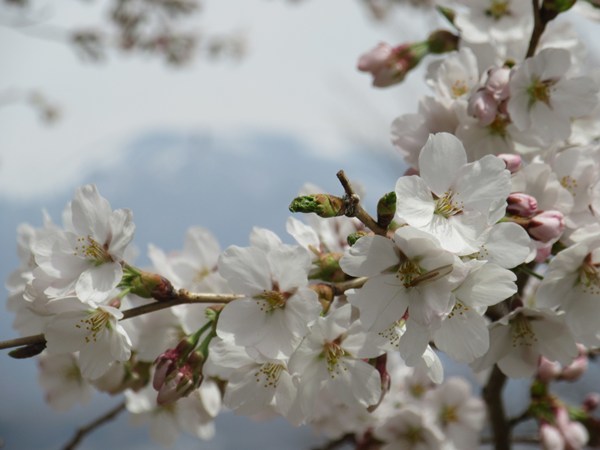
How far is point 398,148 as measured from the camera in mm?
1050

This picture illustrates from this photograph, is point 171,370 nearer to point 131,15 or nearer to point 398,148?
point 398,148

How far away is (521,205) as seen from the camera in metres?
0.87

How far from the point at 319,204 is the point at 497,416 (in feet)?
3.19

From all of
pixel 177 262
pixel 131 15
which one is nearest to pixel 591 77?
pixel 177 262

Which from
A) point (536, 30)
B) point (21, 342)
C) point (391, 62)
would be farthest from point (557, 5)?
point (21, 342)

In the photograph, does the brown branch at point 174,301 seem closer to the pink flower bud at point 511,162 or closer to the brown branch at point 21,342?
the brown branch at point 21,342

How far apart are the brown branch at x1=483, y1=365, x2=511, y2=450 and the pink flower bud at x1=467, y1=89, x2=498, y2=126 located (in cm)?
69

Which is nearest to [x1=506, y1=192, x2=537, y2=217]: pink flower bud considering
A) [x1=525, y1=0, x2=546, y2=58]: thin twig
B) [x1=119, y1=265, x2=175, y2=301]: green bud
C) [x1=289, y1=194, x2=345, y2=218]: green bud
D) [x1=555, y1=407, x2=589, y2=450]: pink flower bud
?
[x1=289, y1=194, x2=345, y2=218]: green bud

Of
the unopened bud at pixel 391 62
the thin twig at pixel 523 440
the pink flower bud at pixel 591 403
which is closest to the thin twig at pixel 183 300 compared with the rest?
the unopened bud at pixel 391 62

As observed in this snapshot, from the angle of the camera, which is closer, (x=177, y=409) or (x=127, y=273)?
(x=127, y=273)

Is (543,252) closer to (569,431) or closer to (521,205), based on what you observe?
(521,205)

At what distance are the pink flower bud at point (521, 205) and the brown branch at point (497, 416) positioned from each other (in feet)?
2.20

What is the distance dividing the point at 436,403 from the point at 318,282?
86 cm

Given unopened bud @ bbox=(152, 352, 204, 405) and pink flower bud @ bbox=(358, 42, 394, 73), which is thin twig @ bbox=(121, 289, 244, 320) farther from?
pink flower bud @ bbox=(358, 42, 394, 73)
